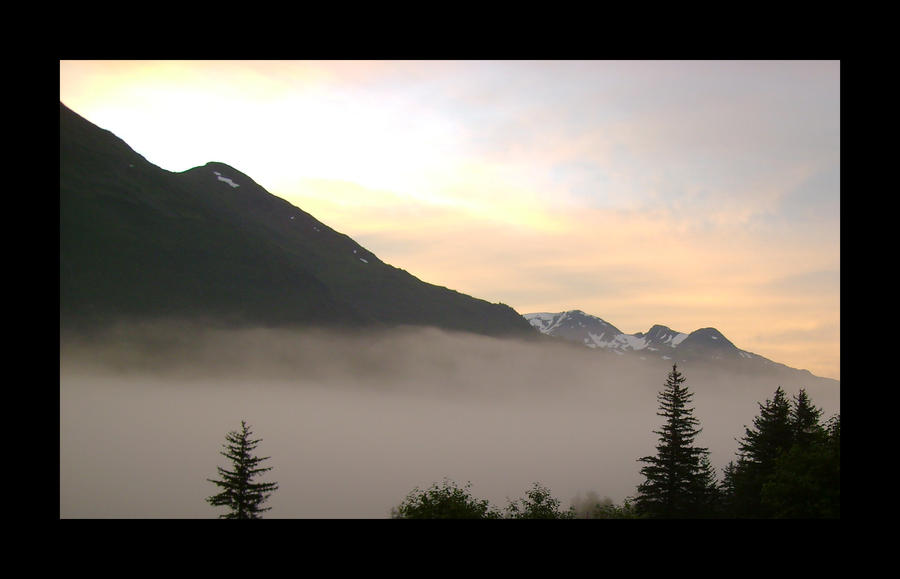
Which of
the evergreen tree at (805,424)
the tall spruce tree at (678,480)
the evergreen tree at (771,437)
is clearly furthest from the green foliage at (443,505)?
the evergreen tree at (805,424)

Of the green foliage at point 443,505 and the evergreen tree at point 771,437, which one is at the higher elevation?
the evergreen tree at point 771,437

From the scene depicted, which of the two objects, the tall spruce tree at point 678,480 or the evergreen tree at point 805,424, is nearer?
the evergreen tree at point 805,424

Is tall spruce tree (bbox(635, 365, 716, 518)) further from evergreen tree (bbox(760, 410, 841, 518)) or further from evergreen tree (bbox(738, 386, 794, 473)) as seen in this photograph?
evergreen tree (bbox(760, 410, 841, 518))

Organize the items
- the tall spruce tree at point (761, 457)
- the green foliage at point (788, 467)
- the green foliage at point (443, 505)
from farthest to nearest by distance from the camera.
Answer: the tall spruce tree at point (761, 457) → the green foliage at point (443, 505) → the green foliage at point (788, 467)

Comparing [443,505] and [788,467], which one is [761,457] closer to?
[788,467]

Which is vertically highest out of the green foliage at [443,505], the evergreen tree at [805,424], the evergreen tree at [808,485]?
the evergreen tree at [805,424]

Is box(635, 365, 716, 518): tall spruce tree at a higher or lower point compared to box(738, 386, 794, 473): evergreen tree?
lower

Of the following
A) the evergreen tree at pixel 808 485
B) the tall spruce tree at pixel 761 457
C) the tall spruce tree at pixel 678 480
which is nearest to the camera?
the evergreen tree at pixel 808 485

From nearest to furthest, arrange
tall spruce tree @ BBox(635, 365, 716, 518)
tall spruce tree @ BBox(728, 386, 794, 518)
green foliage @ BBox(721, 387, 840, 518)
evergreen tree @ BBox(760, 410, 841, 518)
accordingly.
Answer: evergreen tree @ BBox(760, 410, 841, 518) → green foliage @ BBox(721, 387, 840, 518) → tall spruce tree @ BBox(728, 386, 794, 518) → tall spruce tree @ BBox(635, 365, 716, 518)

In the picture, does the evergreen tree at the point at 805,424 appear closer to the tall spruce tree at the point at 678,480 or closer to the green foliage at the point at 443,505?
the tall spruce tree at the point at 678,480

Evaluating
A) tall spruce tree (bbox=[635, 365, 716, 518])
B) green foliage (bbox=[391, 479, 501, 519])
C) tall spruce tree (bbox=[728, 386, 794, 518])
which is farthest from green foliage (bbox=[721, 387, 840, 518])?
green foliage (bbox=[391, 479, 501, 519])

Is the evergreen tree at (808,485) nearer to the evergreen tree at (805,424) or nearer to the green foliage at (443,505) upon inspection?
the evergreen tree at (805,424)
